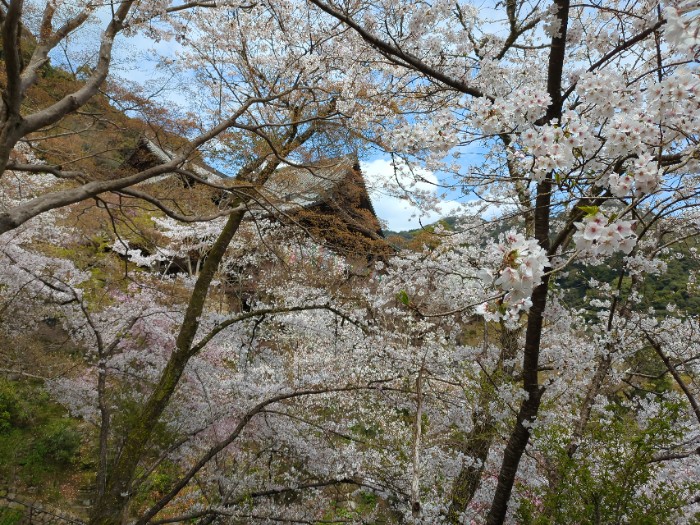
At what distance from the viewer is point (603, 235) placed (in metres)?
1.42

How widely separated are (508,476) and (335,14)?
3.59m

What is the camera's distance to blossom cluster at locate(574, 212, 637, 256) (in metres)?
1.41

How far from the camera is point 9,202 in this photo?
30.4ft

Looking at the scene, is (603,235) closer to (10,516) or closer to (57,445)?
(10,516)

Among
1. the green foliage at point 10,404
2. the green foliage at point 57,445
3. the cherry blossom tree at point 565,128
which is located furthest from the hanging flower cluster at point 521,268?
the green foliage at point 10,404

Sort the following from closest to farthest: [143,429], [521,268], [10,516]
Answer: [521,268] < [143,429] < [10,516]

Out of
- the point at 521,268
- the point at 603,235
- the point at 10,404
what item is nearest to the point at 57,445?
the point at 10,404

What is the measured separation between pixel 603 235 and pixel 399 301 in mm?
931

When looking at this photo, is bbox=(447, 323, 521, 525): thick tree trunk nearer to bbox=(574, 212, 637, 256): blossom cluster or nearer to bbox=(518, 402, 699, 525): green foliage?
bbox=(518, 402, 699, 525): green foliage

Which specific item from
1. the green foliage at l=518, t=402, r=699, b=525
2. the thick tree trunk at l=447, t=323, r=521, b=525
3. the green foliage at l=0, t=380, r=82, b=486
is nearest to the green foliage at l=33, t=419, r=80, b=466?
the green foliage at l=0, t=380, r=82, b=486

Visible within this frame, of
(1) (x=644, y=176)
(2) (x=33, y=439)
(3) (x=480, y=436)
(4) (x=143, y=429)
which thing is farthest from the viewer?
(2) (x=33, y=439)

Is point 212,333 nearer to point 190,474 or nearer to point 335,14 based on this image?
point 190,474

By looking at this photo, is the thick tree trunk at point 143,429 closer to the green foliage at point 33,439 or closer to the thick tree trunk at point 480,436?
the thick tree trunk at point 480,436

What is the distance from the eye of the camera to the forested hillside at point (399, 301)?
227 cm
